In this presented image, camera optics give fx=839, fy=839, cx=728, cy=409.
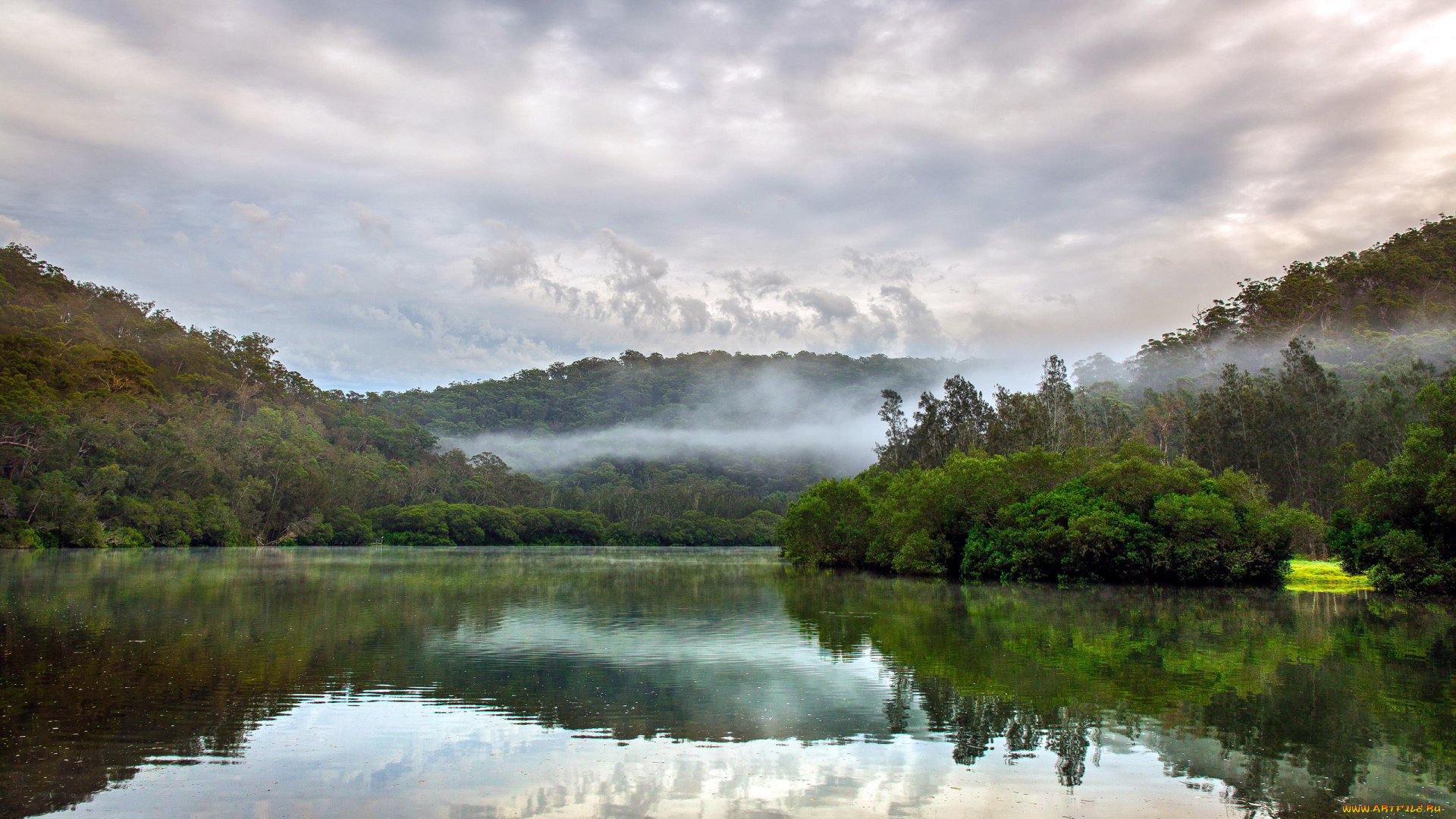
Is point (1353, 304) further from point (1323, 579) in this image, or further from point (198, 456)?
point (198, 456)

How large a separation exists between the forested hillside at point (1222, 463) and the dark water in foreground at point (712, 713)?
13.6 metres

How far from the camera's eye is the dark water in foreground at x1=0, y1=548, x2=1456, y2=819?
393 inches

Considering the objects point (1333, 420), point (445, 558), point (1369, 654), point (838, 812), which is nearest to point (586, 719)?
point (838, 812)

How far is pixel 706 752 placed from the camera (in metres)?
11.8

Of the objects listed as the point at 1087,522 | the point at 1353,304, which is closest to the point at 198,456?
the point at 1087,522

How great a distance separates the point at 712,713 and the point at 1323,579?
4773 centimetres

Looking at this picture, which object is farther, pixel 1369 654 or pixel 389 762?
pixel 1369 654

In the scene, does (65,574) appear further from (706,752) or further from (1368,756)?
(1368,756)

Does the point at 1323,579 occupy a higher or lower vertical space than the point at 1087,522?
lower

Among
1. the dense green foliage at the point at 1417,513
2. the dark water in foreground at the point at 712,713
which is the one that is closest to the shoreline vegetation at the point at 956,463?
the dense green foliage at the point at 1417,513

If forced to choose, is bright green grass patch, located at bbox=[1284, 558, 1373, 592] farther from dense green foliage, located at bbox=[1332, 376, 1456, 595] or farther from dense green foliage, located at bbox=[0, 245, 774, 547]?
dense green foliage, located at bbox=[0, 245, 774, 547]

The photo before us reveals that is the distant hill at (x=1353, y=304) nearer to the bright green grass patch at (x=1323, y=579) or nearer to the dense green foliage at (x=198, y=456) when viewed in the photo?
the bright green grass patch at (x=1323, y=579)

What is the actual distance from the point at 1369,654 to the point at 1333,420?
68.9 meters

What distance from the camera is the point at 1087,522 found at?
4497cm
